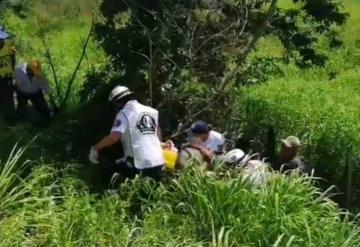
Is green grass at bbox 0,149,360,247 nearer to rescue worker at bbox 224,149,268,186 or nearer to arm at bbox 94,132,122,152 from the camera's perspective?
rescue worker at bbox 224,149,268,186

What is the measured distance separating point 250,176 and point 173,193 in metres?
0.65

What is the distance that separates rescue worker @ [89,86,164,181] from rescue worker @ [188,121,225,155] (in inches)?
23.2

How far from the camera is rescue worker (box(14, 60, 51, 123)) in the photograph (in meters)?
10.5

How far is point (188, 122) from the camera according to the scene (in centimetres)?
956

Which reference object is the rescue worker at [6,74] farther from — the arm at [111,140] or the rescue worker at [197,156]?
the rescue worker at [197,156]

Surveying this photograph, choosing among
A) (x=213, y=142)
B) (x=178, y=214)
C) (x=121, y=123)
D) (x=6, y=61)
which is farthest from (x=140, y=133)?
(x=6, y=61)

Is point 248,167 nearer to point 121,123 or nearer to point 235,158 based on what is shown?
point 235,158

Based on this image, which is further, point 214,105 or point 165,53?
point 214,105

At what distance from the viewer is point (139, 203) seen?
702 centimetres

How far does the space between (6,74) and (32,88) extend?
0.37 m


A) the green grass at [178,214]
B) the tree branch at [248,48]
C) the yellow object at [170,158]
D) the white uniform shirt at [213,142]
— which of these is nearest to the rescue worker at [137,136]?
the yellow object at [170,158]

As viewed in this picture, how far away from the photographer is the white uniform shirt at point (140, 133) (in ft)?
23.9

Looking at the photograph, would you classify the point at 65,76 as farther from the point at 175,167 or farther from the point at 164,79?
the point at 175,167

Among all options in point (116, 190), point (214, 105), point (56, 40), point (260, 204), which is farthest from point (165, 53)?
point (56, 40)
